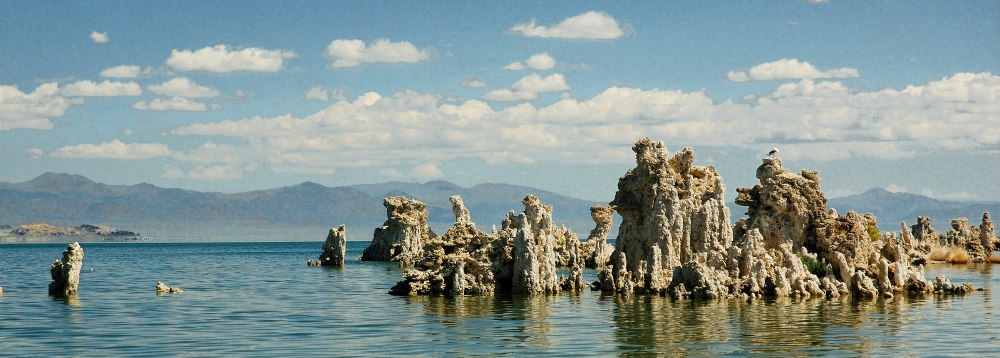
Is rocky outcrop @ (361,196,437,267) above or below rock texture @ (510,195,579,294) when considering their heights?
above

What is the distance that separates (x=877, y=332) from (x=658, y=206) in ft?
51.5

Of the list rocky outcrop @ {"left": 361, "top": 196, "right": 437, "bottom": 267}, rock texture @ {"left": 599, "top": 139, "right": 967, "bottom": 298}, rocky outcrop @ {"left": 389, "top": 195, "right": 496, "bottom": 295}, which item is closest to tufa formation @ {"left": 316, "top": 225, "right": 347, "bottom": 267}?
rocky outcrop @ {"left": 361, "top": 196, "right": 437, "bottom": 267}

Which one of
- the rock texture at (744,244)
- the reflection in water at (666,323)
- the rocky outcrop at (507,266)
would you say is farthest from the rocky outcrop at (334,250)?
the reflection in water at (666,323)

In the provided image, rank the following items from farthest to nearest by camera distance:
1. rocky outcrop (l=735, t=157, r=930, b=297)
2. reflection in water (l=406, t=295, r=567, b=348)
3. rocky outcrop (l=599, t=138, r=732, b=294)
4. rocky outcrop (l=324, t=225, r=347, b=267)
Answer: rocky outcrop (l=324, t=225, r=347, b=267), rocky outcrop (l=599, t=138, r=732, b=294), rocky outcrop (l=735, t=157, r=930, b=297), reflection in water (l=406, t=295, r=567, b=348)

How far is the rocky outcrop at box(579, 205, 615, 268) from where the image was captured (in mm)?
85438

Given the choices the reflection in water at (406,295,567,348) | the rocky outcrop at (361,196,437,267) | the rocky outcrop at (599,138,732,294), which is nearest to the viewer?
the reflection in water at (406,295,567,348)

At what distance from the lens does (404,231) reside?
326ft

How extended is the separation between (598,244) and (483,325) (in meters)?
46.8

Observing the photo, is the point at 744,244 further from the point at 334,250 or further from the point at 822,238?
the point at 334,250

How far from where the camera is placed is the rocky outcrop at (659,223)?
51.9 metres

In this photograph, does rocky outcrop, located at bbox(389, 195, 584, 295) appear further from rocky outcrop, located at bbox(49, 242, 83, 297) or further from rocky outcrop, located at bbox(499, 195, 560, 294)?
rocky outcrop, located at bbox(49, 242, 83, 297)

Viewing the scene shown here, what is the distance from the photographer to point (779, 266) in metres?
51.2

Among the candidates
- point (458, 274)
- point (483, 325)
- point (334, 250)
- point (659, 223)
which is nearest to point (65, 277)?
point (458, 274)

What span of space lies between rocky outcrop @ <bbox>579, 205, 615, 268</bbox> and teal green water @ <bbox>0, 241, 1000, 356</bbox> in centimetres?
3072
